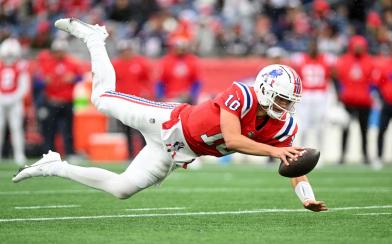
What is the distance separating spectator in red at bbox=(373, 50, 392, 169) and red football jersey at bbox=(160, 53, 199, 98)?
9.06 ft

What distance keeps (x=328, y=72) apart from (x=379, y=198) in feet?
18.7

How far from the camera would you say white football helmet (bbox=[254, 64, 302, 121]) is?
586cm

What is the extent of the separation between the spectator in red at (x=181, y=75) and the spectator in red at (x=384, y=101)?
9.01 feet

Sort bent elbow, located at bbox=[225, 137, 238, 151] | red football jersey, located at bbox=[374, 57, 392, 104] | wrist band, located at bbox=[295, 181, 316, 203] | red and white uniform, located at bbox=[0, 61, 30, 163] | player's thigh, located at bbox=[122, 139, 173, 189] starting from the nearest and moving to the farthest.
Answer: bent elbow, located at bbox=[225, 137, 238, 151]
wrist band, located at bbox=[295, 181, 316, 203]
player's thigh, located at bbox=[122, 139, 173, 189]
red football jersey, located at bbox=[374, 57, 392, 104]
red and white uniform, located at bbox=[0, 61, 30, 163]

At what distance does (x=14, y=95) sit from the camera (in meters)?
13.6

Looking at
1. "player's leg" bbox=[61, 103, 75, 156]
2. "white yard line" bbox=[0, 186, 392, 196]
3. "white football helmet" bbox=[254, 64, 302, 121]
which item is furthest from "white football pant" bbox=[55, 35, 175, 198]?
"player's leg" bbox=[61, 103, 75, 156]

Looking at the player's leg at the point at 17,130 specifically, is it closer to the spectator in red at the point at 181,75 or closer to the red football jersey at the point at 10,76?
the red football jersey at the point at 10,76

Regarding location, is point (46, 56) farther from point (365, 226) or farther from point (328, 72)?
point (365, 226)

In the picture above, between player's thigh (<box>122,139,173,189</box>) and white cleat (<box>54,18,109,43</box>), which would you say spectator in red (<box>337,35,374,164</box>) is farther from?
player's thigh (<box>122,139,173,189</box>)

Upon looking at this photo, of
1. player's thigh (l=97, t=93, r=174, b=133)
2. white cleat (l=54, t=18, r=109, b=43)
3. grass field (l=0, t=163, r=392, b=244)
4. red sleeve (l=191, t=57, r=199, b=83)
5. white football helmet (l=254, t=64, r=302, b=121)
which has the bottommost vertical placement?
grass field (l=0, t=163, r=392, b=244)

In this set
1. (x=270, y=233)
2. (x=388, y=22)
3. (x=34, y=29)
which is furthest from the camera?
(x=34, y=29)

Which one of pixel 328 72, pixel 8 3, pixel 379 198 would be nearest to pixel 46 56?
pixel 328 72

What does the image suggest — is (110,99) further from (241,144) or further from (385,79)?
(385,79)

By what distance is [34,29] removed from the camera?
18953mm
